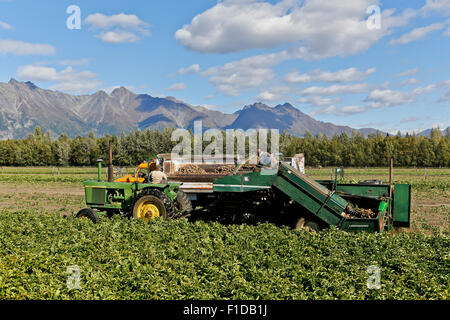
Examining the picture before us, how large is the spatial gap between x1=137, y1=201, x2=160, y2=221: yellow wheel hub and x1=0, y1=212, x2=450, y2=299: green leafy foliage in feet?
3.88

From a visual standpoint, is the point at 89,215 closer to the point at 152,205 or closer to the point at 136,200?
the point at 136,200

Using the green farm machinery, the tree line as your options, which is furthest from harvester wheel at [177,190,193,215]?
the tree line

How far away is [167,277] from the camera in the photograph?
748 cm

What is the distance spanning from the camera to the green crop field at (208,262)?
6.70m

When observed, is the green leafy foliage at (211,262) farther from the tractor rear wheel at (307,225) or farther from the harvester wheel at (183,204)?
the harvester wheel at (183,204)

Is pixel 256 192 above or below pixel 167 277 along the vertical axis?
above

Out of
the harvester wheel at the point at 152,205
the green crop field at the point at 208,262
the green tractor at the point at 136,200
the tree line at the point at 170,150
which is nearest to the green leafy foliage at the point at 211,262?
the green crop field at the point at 208,262

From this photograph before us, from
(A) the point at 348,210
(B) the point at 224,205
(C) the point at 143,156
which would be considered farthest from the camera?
(C) the point at 143,156

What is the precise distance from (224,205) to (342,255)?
502cm

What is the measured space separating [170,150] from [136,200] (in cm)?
6993

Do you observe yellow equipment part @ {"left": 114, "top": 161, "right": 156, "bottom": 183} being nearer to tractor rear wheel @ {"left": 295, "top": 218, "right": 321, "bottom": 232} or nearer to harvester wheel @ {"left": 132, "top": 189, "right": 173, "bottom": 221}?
harvester wheel @ {"left": 132, "top": 189, "right": 173, "bottom": 221}

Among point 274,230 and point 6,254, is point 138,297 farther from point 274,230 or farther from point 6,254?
point 274,230

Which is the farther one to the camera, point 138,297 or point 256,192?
point 256,192

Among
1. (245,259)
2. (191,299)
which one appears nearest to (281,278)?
(245,259)
